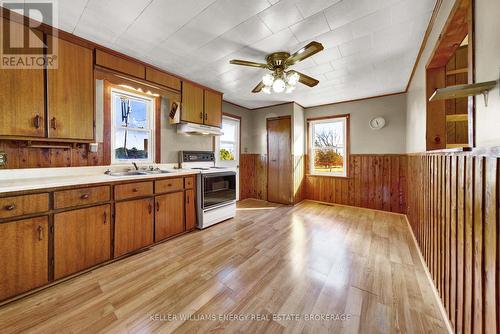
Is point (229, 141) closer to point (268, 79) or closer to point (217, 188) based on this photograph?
point (217, 188)

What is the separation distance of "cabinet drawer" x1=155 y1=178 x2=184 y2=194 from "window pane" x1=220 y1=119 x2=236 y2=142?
1918 millimetres

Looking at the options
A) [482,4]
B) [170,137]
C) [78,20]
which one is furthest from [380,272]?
[78,20]

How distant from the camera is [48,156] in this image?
201 centimetres

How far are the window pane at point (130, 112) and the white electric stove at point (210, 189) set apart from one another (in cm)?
77

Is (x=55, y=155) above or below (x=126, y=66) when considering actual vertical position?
below

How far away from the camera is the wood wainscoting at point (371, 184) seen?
3.75m

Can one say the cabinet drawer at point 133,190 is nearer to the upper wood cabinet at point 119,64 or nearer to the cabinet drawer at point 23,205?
the cabinet drawer at point 23,205

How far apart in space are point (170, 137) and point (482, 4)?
3.36m

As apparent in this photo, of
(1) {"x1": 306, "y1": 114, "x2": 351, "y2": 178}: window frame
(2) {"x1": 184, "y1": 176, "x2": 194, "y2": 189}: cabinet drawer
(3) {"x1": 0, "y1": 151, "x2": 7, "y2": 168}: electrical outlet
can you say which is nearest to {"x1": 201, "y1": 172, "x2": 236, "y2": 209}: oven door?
(2) {"x1": 184, "y1": 176, "x2": 194, "y2": 189}: cabinet drawer

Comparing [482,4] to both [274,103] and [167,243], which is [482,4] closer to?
[167,243]

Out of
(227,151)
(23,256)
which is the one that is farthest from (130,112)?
(227,151)

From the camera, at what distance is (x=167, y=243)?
2.46 m

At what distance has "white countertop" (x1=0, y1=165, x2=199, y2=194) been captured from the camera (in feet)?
5.05

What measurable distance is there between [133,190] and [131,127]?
3.57 ft
